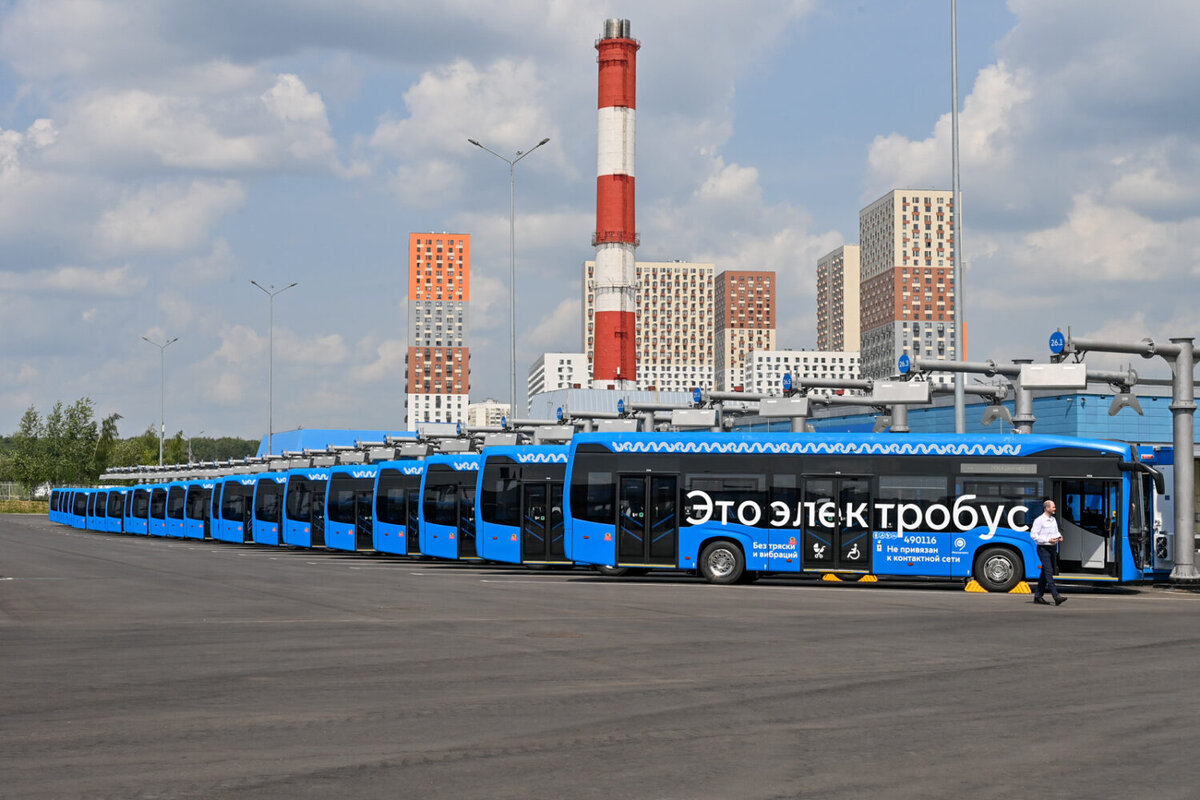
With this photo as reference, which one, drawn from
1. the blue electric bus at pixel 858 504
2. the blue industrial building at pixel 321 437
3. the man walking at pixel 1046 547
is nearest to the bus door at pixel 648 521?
the blue electric bus at pixel 858 504

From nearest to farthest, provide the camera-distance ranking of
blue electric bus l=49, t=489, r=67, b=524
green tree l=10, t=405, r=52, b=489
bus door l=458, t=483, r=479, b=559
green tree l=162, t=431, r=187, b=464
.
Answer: bus door l=458, t=483, r=479, b=559, blue electric bus l=49, t=489, r=67, b=524, green tree l=10, t=405, r=52, b=489, green tree l=162, t=431, r=187, b=464

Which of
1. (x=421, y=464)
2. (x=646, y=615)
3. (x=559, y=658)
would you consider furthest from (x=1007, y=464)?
(x=421, y=464)

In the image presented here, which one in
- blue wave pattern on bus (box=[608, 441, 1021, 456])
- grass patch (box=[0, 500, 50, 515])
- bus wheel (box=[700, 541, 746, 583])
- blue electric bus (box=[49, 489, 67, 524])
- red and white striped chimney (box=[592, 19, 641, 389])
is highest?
red and white striped chimney (box=[592, 19, 641, 389])

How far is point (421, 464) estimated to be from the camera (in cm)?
3769

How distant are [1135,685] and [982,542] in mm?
14049

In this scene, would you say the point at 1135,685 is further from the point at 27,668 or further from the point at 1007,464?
the point at 1007,464

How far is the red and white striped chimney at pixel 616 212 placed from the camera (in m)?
76.4

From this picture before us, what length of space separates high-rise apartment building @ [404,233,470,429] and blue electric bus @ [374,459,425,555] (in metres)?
147

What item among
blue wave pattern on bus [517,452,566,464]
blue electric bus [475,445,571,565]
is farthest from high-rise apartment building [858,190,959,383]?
blue wave pattern on bus [517,452,566,464]

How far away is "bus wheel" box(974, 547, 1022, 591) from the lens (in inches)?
989

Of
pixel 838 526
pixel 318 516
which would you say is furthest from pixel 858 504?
pixel 318 516

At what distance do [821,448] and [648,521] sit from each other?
366 cm

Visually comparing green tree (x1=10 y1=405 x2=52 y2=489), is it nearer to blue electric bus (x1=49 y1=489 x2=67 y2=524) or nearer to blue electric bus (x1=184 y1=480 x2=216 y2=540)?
blue electric bus (x1=49 y1=489 x2=67 y2=524)

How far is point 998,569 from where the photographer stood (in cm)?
2525
